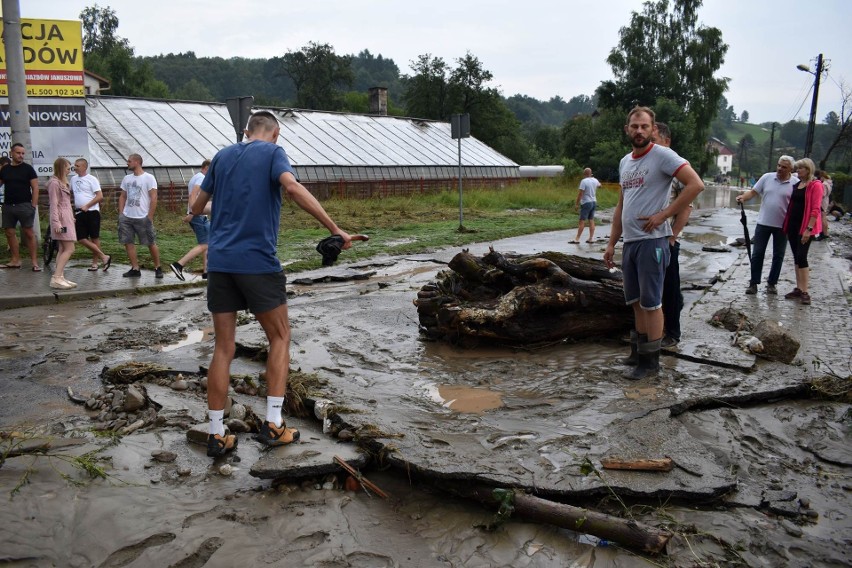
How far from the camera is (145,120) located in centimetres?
2628

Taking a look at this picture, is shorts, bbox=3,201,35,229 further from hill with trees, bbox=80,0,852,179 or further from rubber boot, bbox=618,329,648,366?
hill with trees, bbox=80,0,852,179

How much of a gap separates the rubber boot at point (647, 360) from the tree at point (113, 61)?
62.5m

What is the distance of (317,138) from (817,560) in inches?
1178

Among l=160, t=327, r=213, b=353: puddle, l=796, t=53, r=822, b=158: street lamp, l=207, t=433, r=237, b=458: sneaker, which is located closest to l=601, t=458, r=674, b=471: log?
l=207, t=433, r=237, b=458: sneaker

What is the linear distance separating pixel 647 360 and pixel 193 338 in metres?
4.41

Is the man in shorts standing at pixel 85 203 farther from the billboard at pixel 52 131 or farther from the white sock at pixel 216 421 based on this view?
the white sock at pixel 216 421

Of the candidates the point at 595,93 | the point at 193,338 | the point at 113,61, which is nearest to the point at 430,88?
the point at 595,93

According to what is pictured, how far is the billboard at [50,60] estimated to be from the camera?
1323 centimetres

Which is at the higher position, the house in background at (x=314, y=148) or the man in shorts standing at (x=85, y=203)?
the house in background at (x=314, y=148)

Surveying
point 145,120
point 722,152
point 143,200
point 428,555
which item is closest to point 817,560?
point 428,555

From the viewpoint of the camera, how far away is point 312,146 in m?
29.9

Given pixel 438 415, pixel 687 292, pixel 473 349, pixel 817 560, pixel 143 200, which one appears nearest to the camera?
pixel 817 560

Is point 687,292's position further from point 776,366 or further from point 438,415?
point 438,415

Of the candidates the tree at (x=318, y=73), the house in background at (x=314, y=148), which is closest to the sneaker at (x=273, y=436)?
the house in background at (x=314, y=148)
